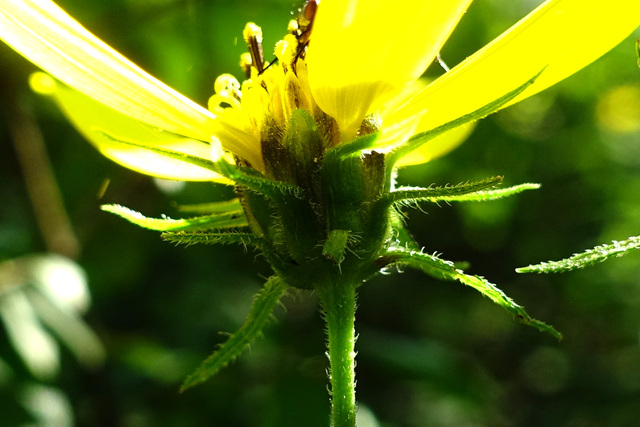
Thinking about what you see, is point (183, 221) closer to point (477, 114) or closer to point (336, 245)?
point (336, 245)

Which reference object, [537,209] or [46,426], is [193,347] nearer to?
[46,426]

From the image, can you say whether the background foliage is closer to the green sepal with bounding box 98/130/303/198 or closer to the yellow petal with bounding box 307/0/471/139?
the green sepal with bounding box 98/130/303/198

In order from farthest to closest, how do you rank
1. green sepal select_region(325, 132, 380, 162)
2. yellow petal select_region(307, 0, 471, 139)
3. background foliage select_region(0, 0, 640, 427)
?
background foliage select_region(0, 0, 640, 427)
green sepal select_region(325, 132, 380, 162)
yellow petal select_region(307, 0, 471, 139)

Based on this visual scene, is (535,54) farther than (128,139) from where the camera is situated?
No

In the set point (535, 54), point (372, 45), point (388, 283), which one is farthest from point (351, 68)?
point (388, 283)

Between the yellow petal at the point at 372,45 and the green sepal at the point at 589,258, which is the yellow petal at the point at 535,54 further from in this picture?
the green sepal at the point at 589,258

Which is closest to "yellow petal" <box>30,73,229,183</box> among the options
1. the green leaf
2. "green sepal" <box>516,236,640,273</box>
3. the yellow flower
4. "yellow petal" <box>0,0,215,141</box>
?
the yellow flower
